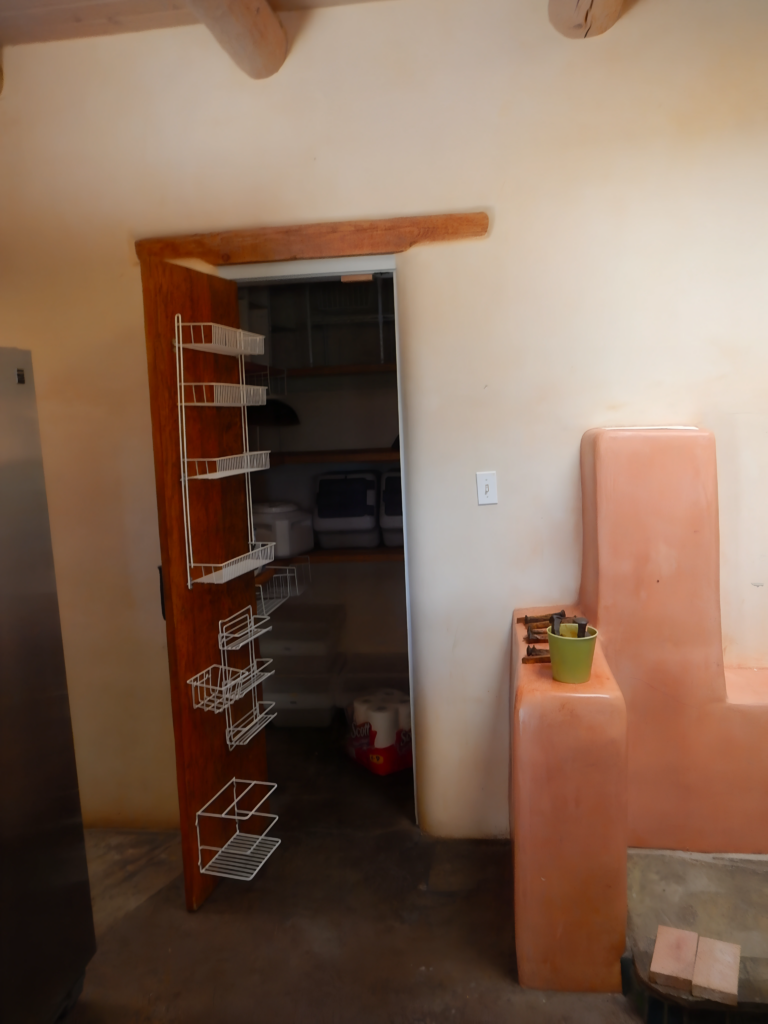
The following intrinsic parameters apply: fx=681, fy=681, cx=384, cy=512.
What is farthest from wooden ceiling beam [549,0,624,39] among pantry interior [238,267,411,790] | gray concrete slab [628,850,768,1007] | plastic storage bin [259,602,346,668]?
plastic storage bin [259,602,346,668]

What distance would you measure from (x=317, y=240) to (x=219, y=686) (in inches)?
58.9

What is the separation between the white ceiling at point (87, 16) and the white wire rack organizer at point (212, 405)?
1.02 meters

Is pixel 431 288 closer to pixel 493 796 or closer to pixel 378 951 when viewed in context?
pixel 493 796

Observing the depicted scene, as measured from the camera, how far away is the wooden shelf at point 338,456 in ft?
10.1

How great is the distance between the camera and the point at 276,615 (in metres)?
3.63

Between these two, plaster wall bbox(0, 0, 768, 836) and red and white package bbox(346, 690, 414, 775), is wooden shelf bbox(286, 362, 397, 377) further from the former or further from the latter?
red and white package bbox(346, 690, 414, 775)

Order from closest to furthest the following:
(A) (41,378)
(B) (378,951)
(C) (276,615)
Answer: (B) (378,951), (A) (41,378), (C) (276,615)

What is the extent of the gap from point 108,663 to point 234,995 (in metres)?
1.22

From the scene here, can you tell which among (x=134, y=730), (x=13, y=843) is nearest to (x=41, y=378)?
(x=134, y=730)

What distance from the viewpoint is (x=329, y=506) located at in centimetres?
330

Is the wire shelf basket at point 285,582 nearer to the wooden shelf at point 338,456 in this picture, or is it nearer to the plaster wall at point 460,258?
the wooden shelf at point 338,456

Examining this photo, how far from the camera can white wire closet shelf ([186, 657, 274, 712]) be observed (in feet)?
6.94

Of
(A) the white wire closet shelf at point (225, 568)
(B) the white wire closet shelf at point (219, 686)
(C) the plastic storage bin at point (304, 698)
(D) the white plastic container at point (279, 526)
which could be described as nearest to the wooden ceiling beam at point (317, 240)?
(A) the white wire closet shelf at point (225, 568)

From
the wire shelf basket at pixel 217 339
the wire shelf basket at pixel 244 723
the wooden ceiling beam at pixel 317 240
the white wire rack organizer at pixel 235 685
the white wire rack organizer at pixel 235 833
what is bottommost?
the white wire rack organizer at pixel 235 833
